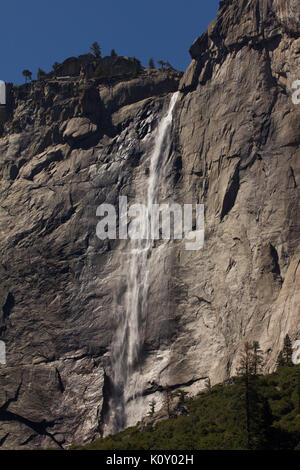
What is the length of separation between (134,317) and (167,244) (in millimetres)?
8049

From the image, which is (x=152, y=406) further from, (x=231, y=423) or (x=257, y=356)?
(x=231, y=423)

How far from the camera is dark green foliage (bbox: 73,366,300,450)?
4425 cm

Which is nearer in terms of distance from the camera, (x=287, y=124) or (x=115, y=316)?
(x=287, y=124)

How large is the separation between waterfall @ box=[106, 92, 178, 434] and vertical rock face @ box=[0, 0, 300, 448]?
2.68 feet

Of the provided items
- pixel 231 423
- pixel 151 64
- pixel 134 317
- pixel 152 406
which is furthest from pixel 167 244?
pixel 151 64

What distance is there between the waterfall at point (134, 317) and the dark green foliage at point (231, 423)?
1116 cm

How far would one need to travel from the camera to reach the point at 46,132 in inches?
3482

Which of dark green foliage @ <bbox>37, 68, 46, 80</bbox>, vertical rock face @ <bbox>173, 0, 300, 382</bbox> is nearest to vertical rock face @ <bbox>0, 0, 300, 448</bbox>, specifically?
vertical rock face @ <bbox>173, 0, 300, 382</bbox>

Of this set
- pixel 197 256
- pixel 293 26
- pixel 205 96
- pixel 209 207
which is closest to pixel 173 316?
pixel 197 256

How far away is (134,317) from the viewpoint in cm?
7369

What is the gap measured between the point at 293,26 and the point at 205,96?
11747 millimetres

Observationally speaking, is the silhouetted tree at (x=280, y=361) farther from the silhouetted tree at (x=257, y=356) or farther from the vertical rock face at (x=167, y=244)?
the vertical rock face at (x=167, y=244)

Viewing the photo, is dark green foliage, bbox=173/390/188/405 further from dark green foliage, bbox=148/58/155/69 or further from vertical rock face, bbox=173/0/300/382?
dark green foliage, bbox=148/58/155/69

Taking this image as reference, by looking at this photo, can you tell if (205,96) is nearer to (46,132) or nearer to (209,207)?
(209,207)
